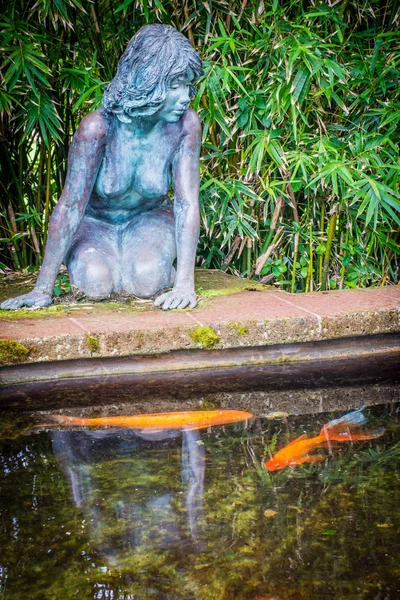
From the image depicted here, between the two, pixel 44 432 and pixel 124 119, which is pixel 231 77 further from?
pixel 44 432

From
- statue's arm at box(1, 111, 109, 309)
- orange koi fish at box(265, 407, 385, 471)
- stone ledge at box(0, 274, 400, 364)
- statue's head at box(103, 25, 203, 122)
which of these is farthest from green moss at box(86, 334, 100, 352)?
statue's head at box(103, 25, 203, 122)

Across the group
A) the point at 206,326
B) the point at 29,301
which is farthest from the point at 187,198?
the point at 29,301

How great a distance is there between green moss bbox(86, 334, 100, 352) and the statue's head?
3.57 ft

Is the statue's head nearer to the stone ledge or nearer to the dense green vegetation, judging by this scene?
the dense green vegetation

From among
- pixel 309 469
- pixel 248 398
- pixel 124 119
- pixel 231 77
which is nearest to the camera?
pixel 309 469

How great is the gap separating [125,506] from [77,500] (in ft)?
0.46

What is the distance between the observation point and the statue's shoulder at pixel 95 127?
3.60 m

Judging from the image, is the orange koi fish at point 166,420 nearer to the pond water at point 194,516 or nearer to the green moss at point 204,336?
the pond water at point 194,516

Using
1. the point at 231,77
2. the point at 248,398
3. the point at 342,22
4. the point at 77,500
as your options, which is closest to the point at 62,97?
the point at 231,77

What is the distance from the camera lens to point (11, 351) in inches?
118

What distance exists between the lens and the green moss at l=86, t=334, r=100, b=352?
3.10 metres

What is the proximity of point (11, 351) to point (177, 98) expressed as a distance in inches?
53.3

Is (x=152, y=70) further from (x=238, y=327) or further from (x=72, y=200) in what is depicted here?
(x=238, y=327)

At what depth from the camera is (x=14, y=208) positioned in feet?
16.2
